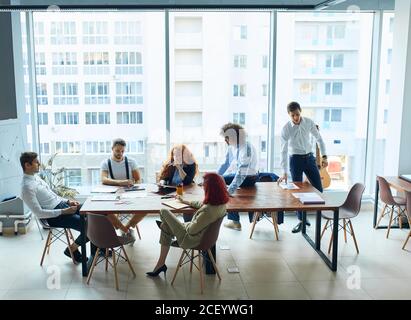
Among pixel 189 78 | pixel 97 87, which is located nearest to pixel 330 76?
pixel 189 78

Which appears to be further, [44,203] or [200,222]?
[44,203]

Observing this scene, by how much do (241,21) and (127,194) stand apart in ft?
10.7

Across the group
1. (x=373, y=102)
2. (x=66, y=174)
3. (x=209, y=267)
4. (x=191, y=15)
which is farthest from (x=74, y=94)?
(x=373, y=102)

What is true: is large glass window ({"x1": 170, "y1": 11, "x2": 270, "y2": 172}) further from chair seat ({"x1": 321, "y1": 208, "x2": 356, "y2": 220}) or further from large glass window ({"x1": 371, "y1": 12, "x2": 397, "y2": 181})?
chair seat ({"x1": 321, "y1": 208, "x2": 356, "y2": 220})

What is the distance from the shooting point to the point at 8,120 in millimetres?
6406

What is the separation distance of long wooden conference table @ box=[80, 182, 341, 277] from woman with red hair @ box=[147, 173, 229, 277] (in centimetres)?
18

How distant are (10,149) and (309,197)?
12.4ft

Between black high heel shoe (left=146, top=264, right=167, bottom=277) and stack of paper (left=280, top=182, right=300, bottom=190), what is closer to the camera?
black high heel shoe (left=146, top=264, right=167, bottom=277)

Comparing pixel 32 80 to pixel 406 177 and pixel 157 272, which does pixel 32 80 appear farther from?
pixel 406 177

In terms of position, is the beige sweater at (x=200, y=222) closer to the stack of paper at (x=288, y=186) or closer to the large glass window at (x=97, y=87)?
the stack of paper at (x=288, y=186)

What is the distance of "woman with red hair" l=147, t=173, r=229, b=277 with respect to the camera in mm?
4746

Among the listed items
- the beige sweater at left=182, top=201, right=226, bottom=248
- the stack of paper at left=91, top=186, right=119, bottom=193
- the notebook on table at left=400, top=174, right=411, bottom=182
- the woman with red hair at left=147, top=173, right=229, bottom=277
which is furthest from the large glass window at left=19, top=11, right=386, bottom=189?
the beige sweater at left=182, top=201, right=226, bottom=248

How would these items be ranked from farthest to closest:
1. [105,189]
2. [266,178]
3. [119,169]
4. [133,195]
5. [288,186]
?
[266,178]
[119,169]
[288,186]
[105,189]
[133,195]

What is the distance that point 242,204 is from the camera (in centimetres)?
529
